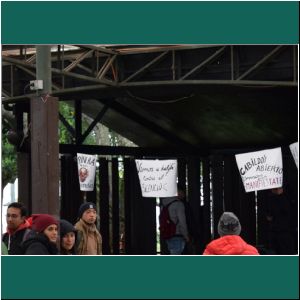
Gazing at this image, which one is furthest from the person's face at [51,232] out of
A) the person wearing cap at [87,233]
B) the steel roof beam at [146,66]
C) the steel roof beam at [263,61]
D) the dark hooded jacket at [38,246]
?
the steel roof beam at [146,66]

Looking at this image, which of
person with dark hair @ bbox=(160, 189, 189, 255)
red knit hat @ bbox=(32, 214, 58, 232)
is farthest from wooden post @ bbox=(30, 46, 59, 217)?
person with dark hair @ bbox=(160, 189, 189, 255)

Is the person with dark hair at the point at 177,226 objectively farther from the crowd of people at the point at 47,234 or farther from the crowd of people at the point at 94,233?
the crowd of people at the point at 47,234

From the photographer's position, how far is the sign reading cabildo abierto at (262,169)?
1145cm

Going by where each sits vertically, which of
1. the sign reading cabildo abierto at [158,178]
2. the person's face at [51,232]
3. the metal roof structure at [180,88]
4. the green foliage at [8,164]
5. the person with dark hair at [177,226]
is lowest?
the person with dark hair at [177,226]

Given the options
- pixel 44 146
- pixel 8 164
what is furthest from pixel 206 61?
pixel 8 164

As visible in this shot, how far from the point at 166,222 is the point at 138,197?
2015 millimetres

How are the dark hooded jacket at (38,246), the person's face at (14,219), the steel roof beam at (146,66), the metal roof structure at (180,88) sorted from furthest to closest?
the steel roof beam at (146,66), the metal roof structure at (180,88), the person's face at (14,219), the dark hooded jacket at (38,246)

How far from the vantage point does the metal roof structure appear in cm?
1267

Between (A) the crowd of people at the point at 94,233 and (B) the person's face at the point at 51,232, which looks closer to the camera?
(A) the crowd of people at the point at 94,233

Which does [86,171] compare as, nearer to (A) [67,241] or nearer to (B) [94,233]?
(B) [94,233]

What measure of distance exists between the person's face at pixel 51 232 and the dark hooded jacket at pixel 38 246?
16 cm

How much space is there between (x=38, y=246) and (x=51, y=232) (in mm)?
430

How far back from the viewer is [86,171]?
42.8 feet

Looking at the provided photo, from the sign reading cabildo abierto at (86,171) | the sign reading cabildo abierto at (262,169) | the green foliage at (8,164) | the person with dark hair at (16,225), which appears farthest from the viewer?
the green foliage at (8,164)
